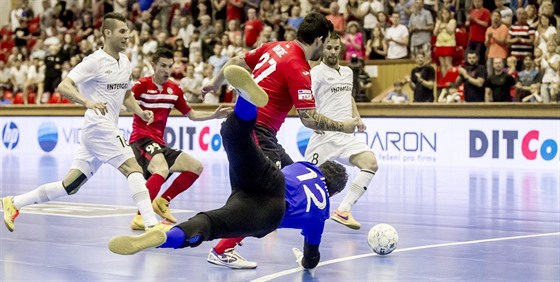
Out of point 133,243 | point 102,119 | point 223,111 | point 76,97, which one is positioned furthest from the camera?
point 102,119

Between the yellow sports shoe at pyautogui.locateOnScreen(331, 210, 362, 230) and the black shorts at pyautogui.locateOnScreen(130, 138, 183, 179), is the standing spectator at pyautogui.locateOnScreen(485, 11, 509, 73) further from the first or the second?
the black shorts at pyautogui.locateOnScreen(130, 138, 183, 179)

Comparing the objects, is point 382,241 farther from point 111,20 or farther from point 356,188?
point 111,20

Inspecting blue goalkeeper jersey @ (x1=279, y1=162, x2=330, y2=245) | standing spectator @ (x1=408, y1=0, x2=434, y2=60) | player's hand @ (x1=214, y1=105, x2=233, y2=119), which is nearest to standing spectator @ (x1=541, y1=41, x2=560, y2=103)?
standing spectator @ (x1=408, y1=0, x2=434, y2=60)

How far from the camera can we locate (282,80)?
7.88 metres

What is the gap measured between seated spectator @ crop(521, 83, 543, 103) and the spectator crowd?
3 centimetres

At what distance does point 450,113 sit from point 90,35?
15.1m

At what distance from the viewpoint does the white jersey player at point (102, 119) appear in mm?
9625

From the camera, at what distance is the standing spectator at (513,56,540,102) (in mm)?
20844

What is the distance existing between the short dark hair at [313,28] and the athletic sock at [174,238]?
2.45 m

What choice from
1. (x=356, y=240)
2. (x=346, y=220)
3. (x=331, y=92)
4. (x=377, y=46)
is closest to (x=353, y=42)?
(x=377, y=46)

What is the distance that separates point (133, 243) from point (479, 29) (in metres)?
18.3

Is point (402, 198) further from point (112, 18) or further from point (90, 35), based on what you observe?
point (90, 35)

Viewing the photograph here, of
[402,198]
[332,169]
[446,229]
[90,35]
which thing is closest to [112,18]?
[332,169]

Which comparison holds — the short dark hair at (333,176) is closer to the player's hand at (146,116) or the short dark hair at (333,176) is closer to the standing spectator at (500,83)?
the player's hand at (146,116)
